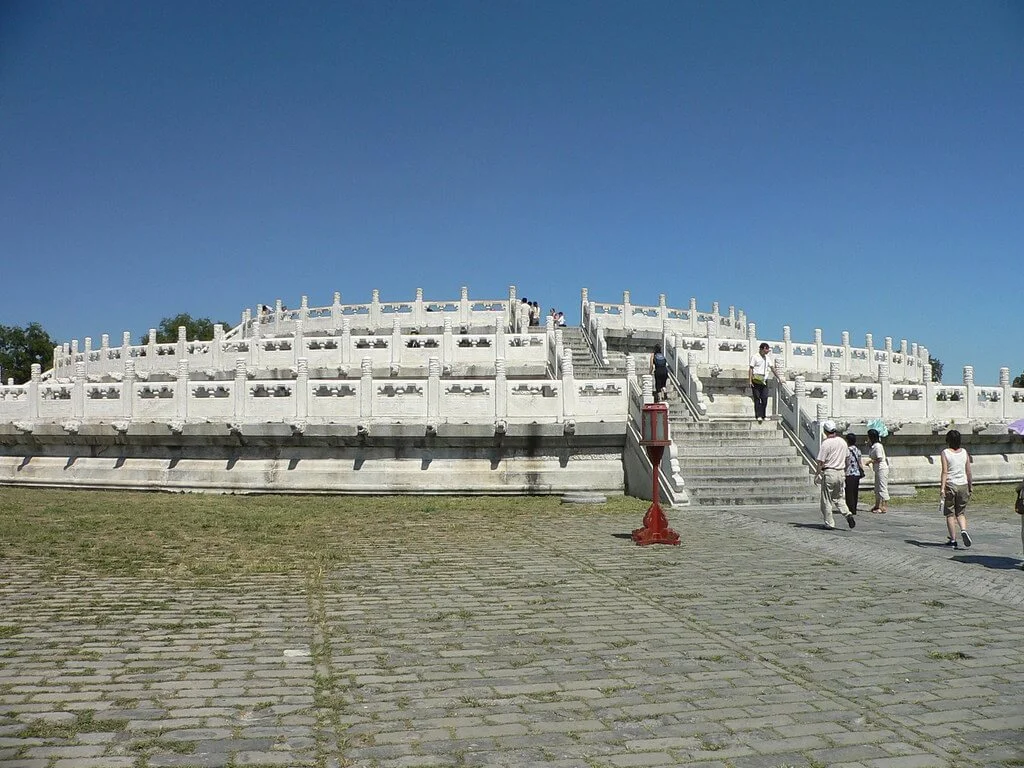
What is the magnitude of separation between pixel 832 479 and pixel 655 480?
405 cm

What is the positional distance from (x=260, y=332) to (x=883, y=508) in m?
27.0

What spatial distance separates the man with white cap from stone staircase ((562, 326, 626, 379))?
10.6 meters

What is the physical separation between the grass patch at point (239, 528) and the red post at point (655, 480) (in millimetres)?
2243

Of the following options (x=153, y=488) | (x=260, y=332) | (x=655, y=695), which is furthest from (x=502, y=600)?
(x=260, y=332)

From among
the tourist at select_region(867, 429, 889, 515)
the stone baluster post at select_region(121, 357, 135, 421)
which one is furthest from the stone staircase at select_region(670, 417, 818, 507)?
the stone baluster post at select_region(121, 357, 135, 421)

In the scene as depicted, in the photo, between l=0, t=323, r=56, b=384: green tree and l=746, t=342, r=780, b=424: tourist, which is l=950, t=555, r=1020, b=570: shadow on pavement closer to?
l=746, t=342, r=780, b=424: tourist

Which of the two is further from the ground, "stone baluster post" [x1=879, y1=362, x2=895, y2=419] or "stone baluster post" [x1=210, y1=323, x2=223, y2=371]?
"stone baluster post" [x1=210, y1=323, x2=223, y2=371]

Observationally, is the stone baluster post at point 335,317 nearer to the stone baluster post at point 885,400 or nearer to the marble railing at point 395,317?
the marble railing at point 395,317

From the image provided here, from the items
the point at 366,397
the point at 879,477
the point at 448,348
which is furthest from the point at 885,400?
the point at 366,397

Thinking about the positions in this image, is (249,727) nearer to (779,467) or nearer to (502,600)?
(502,600)

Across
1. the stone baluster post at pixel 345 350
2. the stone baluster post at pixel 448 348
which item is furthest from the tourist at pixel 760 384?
the stone baluster post at pixel 345 350

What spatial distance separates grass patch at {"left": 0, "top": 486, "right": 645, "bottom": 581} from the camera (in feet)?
34.0

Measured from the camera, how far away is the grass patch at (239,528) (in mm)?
10367

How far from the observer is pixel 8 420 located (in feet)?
73.3
